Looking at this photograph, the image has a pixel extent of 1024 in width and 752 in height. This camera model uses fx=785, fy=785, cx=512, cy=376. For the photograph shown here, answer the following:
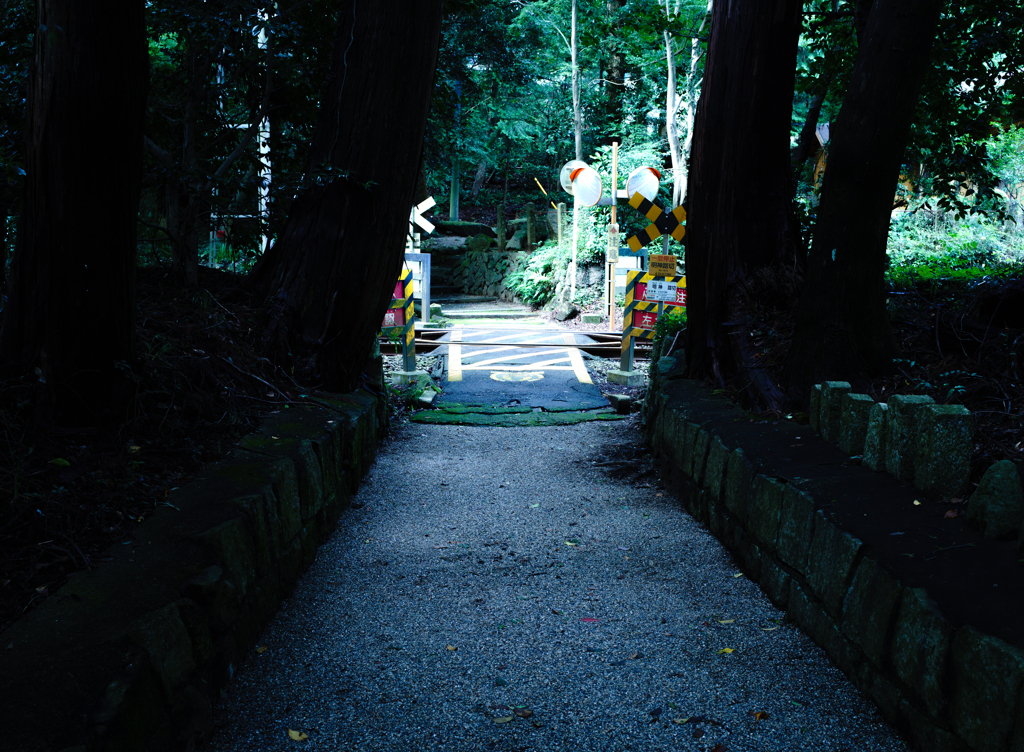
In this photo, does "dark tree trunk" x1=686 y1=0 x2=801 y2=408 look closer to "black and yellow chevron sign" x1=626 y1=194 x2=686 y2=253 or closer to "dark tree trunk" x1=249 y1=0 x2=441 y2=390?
"dark tree trunk" x1=249 y1=0 x2=441 y2=390

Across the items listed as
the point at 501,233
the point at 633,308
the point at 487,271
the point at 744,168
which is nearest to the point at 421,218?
the point at 633,308

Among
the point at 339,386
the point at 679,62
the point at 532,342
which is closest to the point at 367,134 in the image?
the point at 339,386

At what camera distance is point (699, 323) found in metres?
6.44

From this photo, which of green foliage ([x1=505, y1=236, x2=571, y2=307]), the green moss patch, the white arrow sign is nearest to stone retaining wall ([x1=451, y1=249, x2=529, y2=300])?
green foliage ([x1=505, y1=236, x2=571, y2=307])

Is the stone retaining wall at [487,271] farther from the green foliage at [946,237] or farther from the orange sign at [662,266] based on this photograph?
the orange sign at [662,266]

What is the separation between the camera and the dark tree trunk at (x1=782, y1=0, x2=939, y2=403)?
430 cm

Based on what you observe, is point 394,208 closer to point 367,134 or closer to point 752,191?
point 367,134

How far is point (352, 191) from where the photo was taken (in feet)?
19.6

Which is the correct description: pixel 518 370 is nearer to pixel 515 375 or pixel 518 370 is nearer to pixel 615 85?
pixel 515 375

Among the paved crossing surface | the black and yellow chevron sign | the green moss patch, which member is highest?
the black and yellow chevron sign

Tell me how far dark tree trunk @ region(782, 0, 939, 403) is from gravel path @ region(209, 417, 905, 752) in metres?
1.38

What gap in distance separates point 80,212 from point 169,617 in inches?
72.7

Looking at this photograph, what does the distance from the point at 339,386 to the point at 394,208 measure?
1.47 meters

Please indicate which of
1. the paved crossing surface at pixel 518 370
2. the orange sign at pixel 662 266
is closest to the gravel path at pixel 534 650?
the paved crossing surface at pixel 518 370
